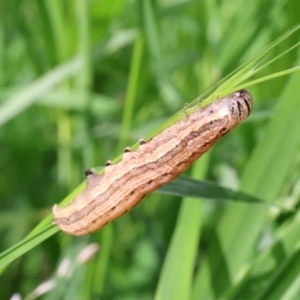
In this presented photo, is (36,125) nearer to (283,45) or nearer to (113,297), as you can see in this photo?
(113,297)

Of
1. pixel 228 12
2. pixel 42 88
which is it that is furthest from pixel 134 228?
pixel 228 12

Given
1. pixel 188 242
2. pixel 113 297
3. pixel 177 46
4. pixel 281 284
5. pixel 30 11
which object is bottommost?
pixel 281 284

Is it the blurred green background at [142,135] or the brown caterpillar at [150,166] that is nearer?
the brown caterpillar at [150,166]

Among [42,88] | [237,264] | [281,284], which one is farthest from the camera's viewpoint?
[42,88]

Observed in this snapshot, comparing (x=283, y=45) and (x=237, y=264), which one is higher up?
(x=283, y=45)

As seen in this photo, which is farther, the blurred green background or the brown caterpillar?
the blurred green background
